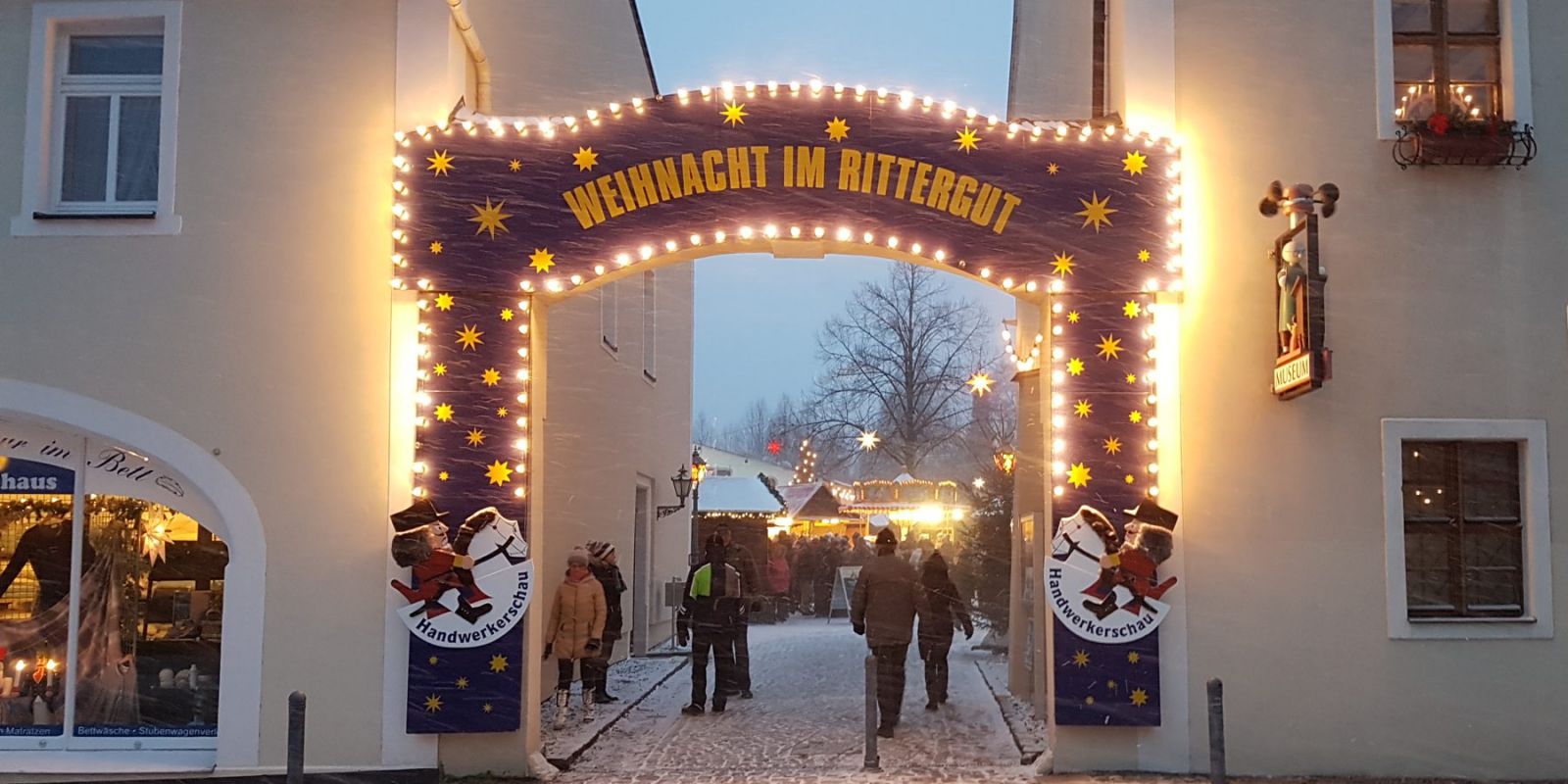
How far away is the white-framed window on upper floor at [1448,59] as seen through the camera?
1055cm

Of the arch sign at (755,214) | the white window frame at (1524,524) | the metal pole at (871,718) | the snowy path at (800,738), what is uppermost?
the arch sign at (755,214)

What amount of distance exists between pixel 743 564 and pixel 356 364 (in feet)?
20.9

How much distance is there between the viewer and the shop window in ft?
35.1

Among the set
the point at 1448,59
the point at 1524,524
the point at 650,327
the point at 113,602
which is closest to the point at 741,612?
the point at 113,602

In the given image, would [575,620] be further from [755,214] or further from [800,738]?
[755,214]

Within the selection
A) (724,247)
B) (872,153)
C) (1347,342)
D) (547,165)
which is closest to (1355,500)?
(1347,342)

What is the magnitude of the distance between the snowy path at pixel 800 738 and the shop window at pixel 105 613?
3056 millimetres

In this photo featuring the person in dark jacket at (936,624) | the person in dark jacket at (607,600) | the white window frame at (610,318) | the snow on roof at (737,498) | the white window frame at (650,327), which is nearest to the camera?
the person in dark jacket at (936,624)

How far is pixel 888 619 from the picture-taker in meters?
12.7

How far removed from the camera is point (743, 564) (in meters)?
15.8

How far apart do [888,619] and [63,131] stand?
7785 mm

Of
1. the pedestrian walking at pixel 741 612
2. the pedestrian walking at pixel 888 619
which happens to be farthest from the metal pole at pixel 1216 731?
the pedestrian walking at pixel 741 612

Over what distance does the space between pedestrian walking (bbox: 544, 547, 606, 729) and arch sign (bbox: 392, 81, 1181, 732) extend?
2.97 meters

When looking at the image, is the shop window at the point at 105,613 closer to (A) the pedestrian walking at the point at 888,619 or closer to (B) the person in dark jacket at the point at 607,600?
(B) the person in dark jacket at the point at 607,600
